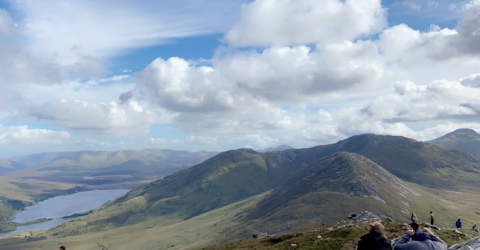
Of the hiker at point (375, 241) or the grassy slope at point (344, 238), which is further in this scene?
the grassy slope at point (344, 238)

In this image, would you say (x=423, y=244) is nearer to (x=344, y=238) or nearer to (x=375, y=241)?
(x=375, y=241)

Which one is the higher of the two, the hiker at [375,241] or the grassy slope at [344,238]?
the hiker at [375,241]

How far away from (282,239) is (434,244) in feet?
148

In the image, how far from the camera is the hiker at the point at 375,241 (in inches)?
519

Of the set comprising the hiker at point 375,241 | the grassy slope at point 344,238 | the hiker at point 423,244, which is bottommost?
the grassy slope at point 344,238

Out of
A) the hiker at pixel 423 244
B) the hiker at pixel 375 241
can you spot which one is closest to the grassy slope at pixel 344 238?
the hiker at pixel 423 244

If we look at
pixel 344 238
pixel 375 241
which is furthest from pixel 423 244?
pixel 344 238

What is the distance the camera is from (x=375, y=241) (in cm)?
1330

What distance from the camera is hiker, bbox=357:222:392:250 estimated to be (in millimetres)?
13172

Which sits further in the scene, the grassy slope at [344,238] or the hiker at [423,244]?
the grassy slope at [344,238]

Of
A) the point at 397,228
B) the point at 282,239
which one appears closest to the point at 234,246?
the point at 282,239

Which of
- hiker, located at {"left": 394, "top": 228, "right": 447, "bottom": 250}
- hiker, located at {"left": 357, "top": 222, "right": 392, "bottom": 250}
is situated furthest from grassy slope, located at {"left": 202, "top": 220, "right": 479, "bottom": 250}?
hiker, located at {"left": 357, "top": 222, "right": 392, "bottom": 250}

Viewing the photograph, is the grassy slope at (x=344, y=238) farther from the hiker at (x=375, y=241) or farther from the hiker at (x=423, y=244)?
the hiker at (x=375, y=241)

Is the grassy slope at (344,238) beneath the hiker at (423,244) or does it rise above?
beneath
